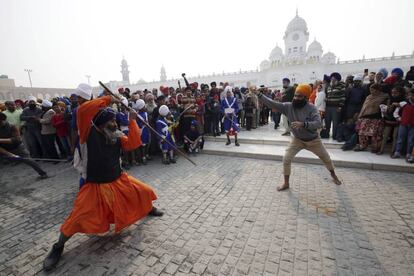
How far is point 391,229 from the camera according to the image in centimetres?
295

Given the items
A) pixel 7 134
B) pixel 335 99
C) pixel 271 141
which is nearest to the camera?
pixel 7 134

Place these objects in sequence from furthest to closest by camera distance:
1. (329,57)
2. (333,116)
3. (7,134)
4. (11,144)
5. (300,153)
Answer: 1. (329,57)
2. (333,116)
3. (300,153)
4. (7,134)
5. (11,144)

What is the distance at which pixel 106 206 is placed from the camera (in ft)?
8.95

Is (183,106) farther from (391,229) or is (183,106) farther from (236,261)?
(391,229)

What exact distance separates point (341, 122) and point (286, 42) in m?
69.7

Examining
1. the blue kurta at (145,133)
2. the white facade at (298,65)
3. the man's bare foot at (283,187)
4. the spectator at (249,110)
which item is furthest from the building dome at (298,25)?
the man's bare foot at (283,187)

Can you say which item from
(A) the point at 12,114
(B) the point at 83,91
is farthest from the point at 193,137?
(A) the point at 12,114

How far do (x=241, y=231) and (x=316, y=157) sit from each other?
3.85 m

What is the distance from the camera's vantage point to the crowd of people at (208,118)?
545cm

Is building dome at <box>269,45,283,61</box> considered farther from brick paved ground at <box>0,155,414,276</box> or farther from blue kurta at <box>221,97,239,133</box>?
brick paved ground at <box>0,155,414,276</box>

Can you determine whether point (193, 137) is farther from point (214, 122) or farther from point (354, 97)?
point (354, 97)

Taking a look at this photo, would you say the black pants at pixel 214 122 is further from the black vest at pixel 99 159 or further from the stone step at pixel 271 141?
the black vest at pixel 99 159

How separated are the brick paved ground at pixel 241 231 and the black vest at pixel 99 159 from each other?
95 cm

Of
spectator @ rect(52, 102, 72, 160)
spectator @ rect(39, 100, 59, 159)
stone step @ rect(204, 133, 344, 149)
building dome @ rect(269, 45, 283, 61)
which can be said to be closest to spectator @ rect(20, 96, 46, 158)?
spectator @ rect(39, 100, 59, 159)
